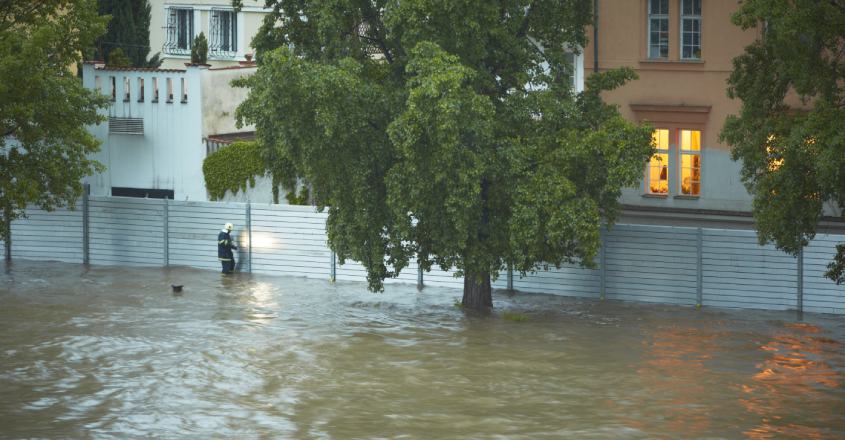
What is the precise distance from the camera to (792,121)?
24.5m

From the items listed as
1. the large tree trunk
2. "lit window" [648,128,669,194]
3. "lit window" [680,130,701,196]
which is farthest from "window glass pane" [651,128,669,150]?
the large tree trunk

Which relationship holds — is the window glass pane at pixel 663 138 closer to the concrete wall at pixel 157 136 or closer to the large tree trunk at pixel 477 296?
the large tree trunk at pixel 477 296

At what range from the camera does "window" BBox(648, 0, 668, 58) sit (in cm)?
4216

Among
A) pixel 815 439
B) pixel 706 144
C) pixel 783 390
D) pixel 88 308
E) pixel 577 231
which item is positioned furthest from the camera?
pixel 706 144

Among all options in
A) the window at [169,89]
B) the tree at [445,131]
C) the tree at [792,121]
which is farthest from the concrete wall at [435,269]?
the tree at [792,121]

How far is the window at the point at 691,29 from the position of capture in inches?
1640

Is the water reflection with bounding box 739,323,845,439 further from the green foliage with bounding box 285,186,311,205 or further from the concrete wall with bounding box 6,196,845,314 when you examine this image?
the green foliage with bounding box 285,186,311,205

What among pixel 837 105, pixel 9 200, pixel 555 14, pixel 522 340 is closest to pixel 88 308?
pixel 9 200

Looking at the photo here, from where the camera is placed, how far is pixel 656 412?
21.7 metres

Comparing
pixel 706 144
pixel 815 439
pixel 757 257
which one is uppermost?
pixel 706 144

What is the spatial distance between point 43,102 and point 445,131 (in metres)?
12.2

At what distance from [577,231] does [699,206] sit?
16079 millimetres

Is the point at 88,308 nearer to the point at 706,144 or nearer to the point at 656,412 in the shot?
the point at 656,412

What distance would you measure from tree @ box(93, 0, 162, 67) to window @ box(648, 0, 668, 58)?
18.8 meters
